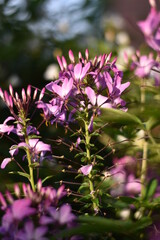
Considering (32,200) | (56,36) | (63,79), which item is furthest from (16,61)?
(32,200)

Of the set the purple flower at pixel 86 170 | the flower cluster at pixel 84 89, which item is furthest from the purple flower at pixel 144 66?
the purple flower at pixel 86 170

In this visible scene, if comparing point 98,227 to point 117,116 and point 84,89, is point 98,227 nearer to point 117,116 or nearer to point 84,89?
point 117,116

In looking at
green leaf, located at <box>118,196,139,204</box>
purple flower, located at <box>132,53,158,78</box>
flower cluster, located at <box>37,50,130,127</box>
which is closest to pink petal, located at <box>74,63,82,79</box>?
flower cluster, located at <box>37,50,130,127</box>

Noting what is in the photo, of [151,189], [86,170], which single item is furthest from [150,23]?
[151,189]

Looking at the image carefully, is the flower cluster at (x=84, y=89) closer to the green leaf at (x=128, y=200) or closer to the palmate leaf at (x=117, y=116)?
the palmate leaf at (x=117, y=116)

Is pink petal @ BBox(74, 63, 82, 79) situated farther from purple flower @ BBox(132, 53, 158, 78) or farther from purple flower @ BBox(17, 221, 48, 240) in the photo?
purple flower @ BBox(17, 221, 48, 240)
